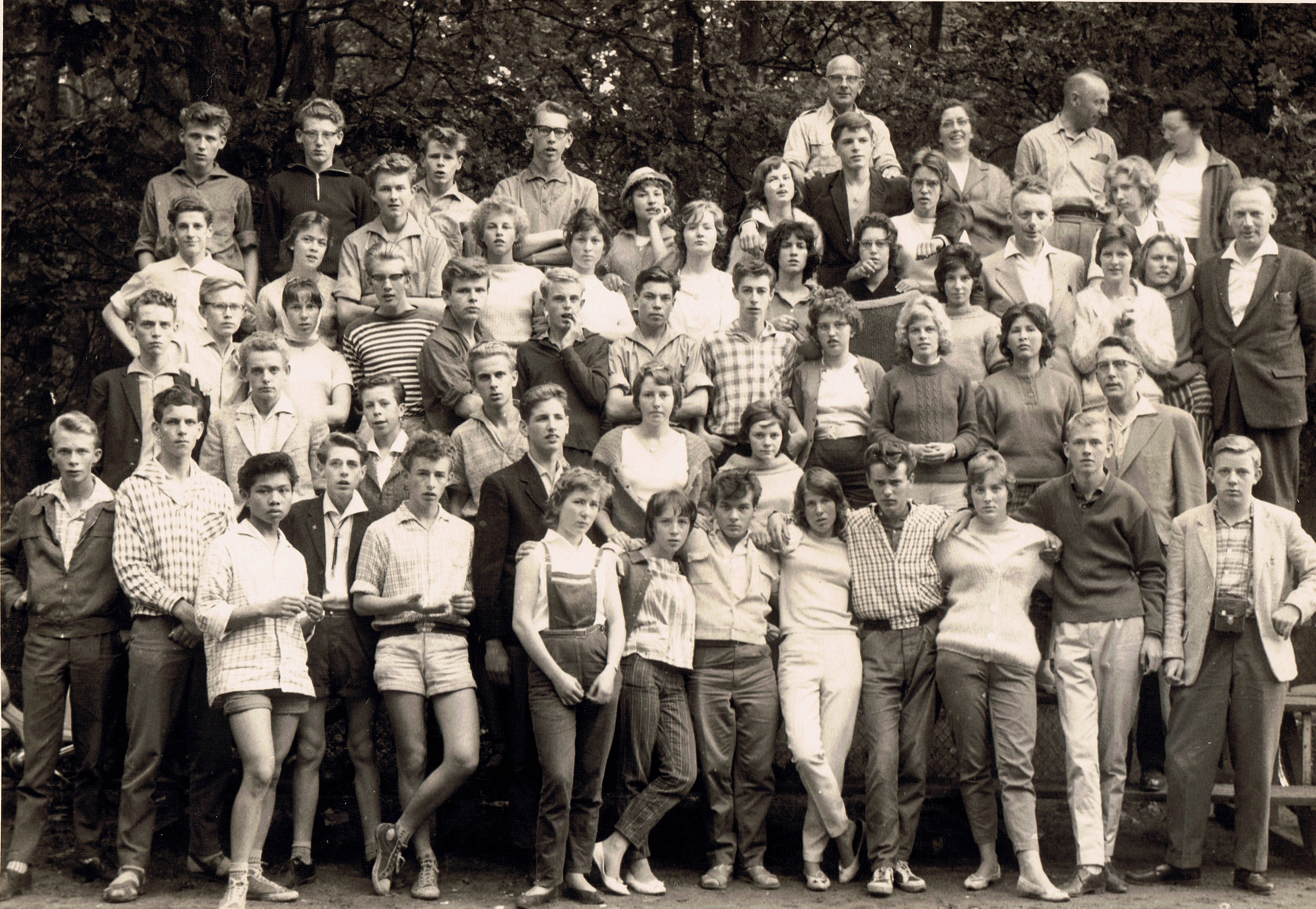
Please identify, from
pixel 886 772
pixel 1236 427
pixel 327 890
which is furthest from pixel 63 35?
pixel 1236 427

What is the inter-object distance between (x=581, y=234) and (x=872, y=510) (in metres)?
2.15

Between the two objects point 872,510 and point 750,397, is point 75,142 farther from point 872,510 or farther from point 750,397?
point 872,510

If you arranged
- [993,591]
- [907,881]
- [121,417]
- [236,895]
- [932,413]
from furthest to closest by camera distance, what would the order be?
1. [932,413]
2. [121,417]
3. [993,591]
4. [907,881]
5. [236,895]

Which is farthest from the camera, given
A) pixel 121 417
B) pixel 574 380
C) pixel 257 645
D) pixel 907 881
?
pixel 574 380

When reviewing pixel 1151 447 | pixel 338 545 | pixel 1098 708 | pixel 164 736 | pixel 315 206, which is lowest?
pixel 164 736

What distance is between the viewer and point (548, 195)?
8828 millimetres

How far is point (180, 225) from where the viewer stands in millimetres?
7738

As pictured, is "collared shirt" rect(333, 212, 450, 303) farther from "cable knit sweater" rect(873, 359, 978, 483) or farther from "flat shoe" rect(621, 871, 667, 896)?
"flat shoe" rect(621, 871, 667, 896)

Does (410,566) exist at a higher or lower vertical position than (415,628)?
higher

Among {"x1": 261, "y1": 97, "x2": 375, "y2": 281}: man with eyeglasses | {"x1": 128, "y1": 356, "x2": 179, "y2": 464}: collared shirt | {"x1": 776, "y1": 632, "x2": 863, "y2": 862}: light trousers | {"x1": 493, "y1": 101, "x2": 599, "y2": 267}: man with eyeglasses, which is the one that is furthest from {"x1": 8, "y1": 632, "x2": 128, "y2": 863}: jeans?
{"x1": 493, "y1": 101, "x2": 599, "y2": 267}: man with eyeglasses

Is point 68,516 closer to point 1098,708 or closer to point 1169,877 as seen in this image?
point 1098,708

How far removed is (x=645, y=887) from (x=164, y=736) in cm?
207

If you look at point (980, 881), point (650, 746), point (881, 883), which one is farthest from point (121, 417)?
point (980, 881)

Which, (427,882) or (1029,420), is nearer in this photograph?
(427,882)
